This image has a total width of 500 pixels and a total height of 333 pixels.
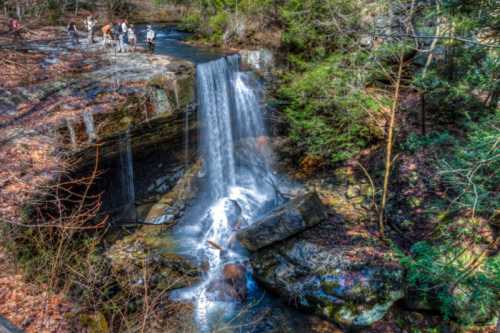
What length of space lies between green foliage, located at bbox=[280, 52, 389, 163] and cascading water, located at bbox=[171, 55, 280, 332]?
1.95 metres

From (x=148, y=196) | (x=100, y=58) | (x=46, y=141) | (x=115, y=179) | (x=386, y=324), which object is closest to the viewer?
(x=386, y=324)

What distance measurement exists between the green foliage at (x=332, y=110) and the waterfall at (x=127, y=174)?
569 cm

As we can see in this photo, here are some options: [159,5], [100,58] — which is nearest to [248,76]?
[100,58]

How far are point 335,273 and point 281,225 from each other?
184cm

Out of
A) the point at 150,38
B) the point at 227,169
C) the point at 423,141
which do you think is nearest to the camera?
the point at 423,141

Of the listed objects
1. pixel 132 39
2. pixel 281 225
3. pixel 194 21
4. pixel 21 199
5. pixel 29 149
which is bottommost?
pixel 281 225

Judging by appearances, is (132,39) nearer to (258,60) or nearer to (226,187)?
(258,60)

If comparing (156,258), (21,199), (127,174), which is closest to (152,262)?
(156,258)

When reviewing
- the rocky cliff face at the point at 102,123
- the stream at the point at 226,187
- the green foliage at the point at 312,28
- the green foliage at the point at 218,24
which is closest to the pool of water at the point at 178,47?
the stream at the point at 226,187

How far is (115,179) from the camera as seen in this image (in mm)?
9367

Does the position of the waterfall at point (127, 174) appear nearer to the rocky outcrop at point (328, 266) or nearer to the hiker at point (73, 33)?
the rocky outcrop at point (328, 266)

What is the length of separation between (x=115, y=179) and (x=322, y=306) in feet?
21.7

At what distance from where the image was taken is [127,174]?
9.73 m

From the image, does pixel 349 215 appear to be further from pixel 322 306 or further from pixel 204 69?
pixel 204 69
